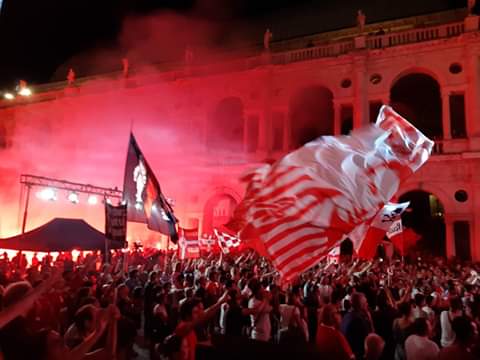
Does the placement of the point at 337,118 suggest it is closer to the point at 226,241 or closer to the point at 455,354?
the point at 226,241

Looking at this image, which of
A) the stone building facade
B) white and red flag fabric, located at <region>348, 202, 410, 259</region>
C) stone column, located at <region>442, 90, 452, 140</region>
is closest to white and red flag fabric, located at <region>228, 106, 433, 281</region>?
white and red flag fabric, located at <region>348, 202, 410, 259</region>

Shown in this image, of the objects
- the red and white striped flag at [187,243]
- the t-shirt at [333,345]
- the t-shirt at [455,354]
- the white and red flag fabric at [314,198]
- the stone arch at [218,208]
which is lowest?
the t-shirt at [333,345]

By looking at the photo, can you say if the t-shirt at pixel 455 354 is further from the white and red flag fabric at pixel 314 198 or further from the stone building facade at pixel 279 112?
the stone building facade at pixel 279 112

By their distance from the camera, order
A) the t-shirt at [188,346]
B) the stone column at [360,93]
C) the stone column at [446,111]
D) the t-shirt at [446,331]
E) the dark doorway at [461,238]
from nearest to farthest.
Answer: the t-shirt at [188,346]
the t-shirt at [446,331]
the dark doorway at [461,238]
the stone column at [446,111]
the stone column at [360,93]

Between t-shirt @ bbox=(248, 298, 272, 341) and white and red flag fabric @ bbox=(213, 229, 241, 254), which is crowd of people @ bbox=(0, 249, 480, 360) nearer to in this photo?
t-shirt @ bbox=(248, 298, 272, 341)

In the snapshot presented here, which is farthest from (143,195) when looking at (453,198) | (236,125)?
(236,125)

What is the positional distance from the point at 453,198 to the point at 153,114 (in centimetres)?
1673

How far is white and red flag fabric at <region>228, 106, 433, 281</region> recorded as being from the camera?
4242 mm

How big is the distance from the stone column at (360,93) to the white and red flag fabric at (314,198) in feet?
53.5

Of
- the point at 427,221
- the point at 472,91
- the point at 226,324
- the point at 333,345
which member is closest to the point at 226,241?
the point at 226,324

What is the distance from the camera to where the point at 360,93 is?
2084cm

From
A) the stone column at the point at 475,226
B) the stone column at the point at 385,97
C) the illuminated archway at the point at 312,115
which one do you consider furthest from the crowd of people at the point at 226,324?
the illuminated archway at the point at 312,115

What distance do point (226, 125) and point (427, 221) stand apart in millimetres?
12375

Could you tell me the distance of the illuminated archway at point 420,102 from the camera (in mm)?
22891
